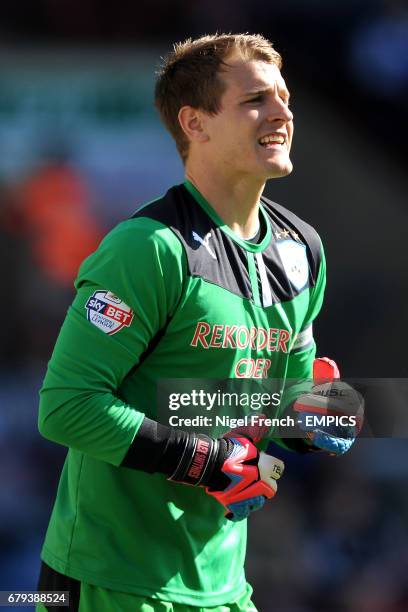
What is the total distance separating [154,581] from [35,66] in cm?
198

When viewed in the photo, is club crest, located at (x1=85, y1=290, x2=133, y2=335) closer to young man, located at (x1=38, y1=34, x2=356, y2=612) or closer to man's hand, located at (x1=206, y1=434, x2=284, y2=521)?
young man, located at (x1=38, y1=34, x2=356, y2=612)

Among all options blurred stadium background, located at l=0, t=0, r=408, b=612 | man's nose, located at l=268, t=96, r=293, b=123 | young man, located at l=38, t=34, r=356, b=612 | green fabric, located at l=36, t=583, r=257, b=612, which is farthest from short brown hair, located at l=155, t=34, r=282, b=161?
blurred stadium background, located at l=0, t=0, r=408, b=612

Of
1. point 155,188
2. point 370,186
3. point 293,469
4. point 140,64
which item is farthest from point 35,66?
point 293,469

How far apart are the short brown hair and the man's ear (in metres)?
0.01

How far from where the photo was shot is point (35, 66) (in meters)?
3.36

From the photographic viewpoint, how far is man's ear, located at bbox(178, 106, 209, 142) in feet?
7.06

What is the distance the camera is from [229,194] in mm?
2141

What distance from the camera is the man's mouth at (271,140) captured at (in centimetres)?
210

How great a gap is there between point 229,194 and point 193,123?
0.18m

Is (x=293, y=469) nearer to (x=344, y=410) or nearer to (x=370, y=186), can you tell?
(x=370, y=186)

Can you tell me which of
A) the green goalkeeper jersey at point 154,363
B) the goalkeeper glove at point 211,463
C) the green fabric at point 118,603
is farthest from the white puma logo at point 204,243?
the green fabric at point 118,603

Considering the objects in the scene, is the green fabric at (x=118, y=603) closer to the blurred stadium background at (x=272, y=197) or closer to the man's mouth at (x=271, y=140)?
the man's mouth at (x=271, y=140)

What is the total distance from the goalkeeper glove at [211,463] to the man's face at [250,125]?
58cm

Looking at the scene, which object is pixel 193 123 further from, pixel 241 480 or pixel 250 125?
pixel 241 480
